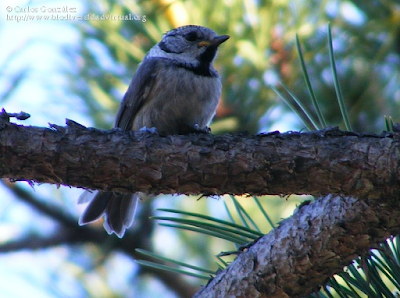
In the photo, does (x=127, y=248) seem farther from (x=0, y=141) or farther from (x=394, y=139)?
(x=394, y=139)

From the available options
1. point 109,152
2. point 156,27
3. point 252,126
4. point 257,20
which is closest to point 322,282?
point 109,152

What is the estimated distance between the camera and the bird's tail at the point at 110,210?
105 inches

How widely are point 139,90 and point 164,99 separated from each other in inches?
7.1

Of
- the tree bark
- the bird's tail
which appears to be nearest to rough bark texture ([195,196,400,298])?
the tree bark

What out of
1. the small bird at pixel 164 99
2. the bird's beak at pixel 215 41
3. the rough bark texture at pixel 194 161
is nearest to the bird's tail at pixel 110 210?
the small bird at pixel 164 99

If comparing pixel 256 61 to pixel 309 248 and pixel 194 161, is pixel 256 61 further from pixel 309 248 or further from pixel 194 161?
pixel 309 248

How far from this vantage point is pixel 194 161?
1.39 m

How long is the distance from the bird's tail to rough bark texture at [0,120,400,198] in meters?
1.29

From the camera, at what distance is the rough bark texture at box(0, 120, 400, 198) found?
1.32 metres

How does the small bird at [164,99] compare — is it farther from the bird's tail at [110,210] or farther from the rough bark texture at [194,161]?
the rough bark texture at [194,161]

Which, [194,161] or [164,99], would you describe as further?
[164,99]

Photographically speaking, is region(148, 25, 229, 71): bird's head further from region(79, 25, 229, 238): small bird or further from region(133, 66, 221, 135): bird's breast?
region(133, 66, 221, 135): bird's breast

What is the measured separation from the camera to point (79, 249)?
2.97m

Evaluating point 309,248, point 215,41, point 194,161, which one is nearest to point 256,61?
point 215,41
